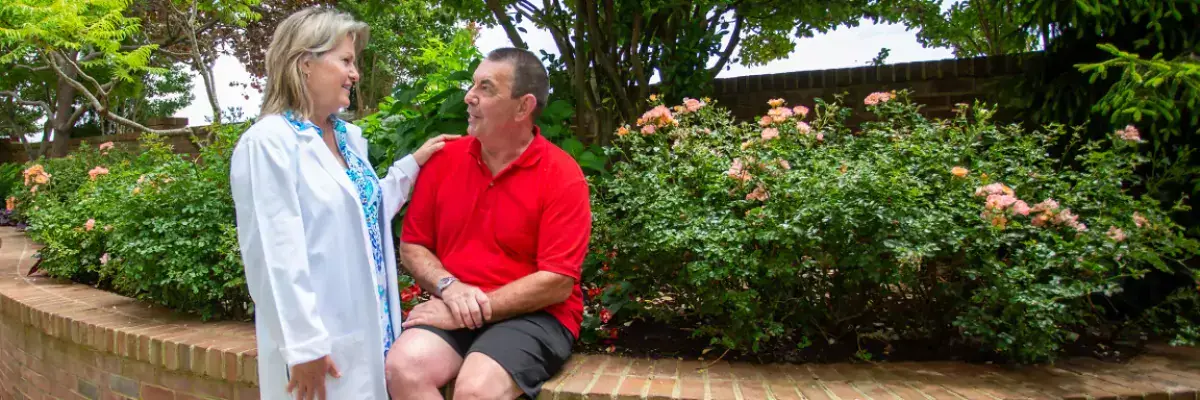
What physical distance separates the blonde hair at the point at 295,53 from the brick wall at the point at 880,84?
3.26 m

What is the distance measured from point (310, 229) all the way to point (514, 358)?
2.10 feet

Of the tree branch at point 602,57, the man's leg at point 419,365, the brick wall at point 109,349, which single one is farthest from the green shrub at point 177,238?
the tree branch at point 602,57

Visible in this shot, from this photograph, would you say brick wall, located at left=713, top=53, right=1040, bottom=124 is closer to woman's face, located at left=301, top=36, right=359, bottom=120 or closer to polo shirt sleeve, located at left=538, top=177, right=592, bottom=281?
polo shirt sleeve, located at left=538, top=177, right=592, bottom=281

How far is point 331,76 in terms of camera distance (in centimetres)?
209

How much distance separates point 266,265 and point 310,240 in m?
0.13

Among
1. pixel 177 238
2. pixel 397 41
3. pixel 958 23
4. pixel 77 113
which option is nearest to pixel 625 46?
pixel 177 238

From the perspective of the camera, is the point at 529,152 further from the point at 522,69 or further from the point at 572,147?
the point at 572,147

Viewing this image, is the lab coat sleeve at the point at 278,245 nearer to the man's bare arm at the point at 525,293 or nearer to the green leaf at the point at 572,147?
the man's bare arm at the point at 525,293

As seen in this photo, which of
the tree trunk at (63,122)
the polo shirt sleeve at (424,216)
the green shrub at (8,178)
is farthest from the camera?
the tree trunk at (63,122)

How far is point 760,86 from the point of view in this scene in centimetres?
590

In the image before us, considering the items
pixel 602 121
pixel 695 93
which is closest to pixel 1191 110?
pixel 695 93

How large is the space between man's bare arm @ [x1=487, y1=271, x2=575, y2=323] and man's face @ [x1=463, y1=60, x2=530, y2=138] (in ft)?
1.46

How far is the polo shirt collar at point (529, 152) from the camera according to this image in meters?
2.43

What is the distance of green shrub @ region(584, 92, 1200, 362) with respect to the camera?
8.64ft
